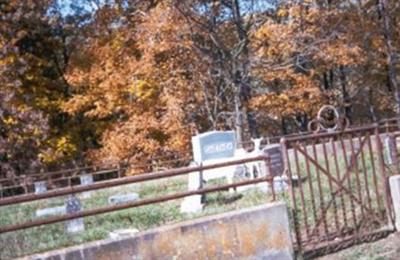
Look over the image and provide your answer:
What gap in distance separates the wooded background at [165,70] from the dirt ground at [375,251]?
48.7 ft

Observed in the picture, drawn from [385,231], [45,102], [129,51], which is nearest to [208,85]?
[129,51]

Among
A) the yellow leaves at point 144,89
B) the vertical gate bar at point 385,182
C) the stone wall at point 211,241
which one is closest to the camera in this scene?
the stone wall at point 211,241

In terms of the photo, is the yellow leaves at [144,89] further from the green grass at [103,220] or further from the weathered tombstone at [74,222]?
the weathered tombstone at [74,222]

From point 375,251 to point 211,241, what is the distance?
7.44 ft

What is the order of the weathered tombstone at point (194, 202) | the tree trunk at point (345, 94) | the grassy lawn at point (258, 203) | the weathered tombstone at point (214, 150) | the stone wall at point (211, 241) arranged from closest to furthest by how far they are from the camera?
the stone wall at point (211, 241) < the grassy lawn at point (258, 203) < the weathered tombstone at point (194, 202) < the weathered tombstone at point (214, 150) < the tree trunk at point (345, 94)

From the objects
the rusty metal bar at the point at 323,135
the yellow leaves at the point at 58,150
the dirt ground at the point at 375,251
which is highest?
the yellow leaves at the point at 58,150

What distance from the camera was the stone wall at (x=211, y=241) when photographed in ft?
21.9

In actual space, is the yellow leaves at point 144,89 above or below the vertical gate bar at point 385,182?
above

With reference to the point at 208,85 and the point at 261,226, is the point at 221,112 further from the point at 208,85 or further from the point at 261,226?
the point at 261,226

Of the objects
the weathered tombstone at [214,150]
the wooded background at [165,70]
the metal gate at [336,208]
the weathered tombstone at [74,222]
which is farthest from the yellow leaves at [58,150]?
the metal gate at [336,208]

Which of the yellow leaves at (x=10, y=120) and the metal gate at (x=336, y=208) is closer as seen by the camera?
the metal gate at (x=336, y=208)

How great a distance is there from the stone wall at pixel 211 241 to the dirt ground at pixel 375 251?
2.41 ft

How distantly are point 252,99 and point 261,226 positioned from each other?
A: 55.4 feet

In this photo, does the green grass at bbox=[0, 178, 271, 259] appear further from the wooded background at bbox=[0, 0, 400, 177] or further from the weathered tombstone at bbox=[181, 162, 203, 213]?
the wooded background at bbox=[0, 0, 400, 177]
